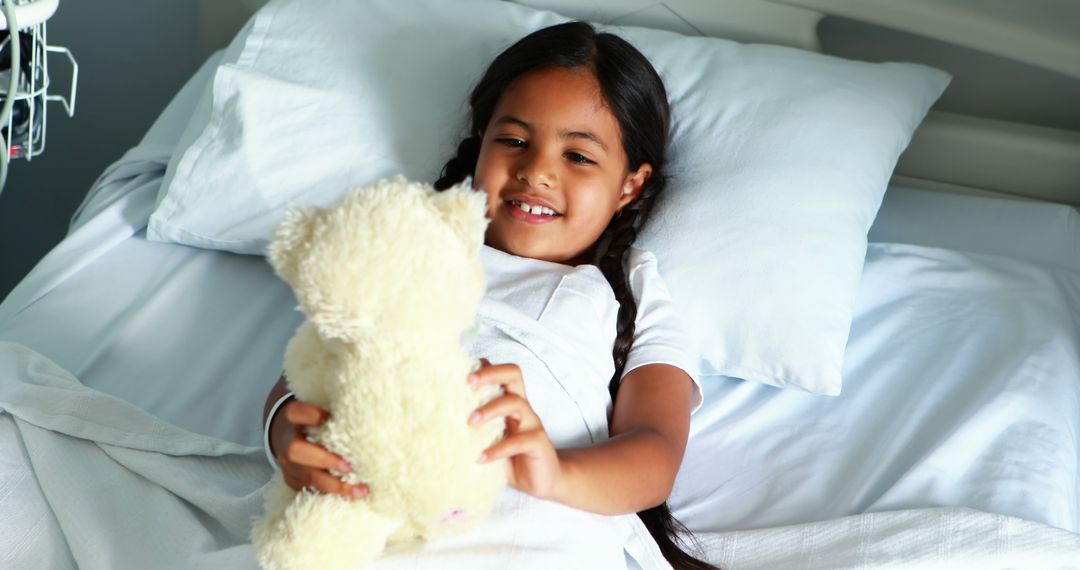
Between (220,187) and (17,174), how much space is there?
0.82 metres

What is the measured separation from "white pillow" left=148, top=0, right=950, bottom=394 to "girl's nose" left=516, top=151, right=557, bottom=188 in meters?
0.18

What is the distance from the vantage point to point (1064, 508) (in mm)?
1081

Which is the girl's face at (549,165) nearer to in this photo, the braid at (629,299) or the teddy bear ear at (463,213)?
the braid at (629,299)

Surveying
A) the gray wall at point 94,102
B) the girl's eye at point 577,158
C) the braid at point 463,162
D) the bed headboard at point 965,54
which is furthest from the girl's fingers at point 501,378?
the gray wall at point 94,102

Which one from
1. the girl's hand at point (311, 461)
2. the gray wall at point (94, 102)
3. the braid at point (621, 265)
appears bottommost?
the gray wall at point (94, 102)

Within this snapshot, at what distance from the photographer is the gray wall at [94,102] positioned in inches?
75.1

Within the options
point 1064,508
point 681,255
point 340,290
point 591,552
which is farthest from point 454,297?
point 1064,508

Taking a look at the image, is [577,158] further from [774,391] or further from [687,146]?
[774,391]

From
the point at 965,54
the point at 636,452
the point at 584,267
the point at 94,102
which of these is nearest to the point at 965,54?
the point at 965,54

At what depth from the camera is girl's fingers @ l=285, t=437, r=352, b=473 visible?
2.28ft

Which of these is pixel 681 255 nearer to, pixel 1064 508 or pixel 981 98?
pixel 1064 508

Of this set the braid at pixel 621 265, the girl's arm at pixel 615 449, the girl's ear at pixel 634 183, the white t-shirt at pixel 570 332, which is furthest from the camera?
the girl's ear at pixel 634 183

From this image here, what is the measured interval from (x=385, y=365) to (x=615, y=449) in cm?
38

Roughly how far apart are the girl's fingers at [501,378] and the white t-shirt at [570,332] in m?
0.21
